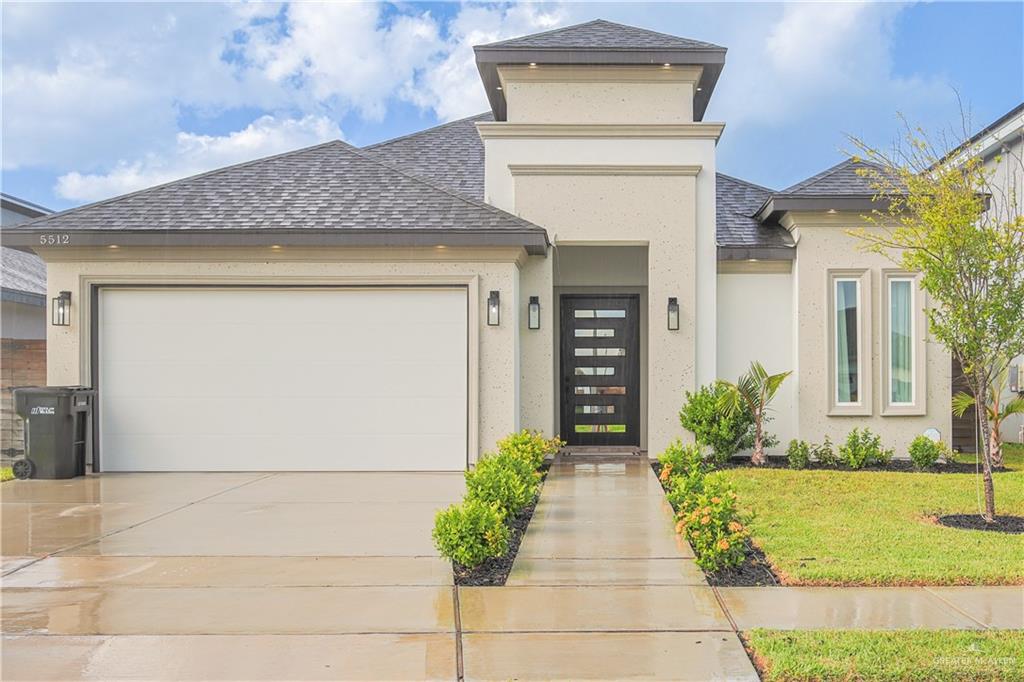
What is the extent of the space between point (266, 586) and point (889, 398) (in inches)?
394

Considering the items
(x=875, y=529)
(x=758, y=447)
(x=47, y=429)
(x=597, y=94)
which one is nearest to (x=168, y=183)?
(x=47, y=429)

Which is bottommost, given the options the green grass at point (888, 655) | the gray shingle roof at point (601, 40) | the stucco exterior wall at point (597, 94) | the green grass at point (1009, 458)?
the green grass at point (1009, 458)

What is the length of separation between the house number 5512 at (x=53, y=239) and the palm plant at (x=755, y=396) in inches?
372

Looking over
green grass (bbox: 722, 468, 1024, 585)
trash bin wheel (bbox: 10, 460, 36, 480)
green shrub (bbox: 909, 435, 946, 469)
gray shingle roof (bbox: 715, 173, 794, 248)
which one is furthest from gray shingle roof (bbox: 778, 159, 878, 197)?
trash bin wheel (bbox: 10, 460, 36, 480)

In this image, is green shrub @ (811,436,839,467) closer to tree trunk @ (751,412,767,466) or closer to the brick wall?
tree trunk @ (751,412,767,466)

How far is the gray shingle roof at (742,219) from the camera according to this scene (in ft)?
40.8

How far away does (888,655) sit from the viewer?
161 inches

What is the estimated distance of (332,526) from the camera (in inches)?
294

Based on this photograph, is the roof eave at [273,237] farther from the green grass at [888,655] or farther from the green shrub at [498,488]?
the green grass at [888,655]

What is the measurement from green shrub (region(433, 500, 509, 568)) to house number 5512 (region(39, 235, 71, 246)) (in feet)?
26.1

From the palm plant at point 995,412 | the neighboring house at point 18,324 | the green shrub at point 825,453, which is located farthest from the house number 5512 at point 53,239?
the palm plant at point 995,412

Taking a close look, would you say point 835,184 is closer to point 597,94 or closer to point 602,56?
point 597,94

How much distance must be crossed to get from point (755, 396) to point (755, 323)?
1.47 metres

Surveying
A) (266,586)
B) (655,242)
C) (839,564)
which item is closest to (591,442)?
(655,242)
